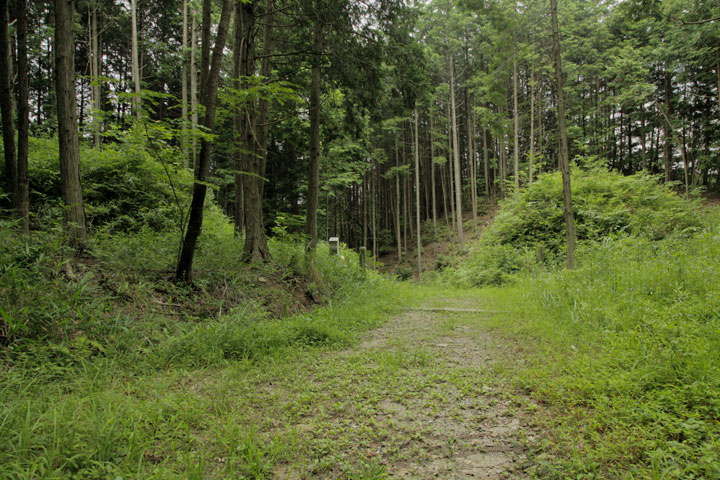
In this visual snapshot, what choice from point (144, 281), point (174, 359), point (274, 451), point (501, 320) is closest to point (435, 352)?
point (501, 320)

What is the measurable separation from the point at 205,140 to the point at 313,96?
3351 mm

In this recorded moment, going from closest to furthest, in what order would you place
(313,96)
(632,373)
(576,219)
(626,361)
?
(632,373) < (626,361) < (313,96) < (576,219)

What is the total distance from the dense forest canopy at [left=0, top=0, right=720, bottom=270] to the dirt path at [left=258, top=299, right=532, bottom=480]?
10.1 ft

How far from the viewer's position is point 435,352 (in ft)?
12.8

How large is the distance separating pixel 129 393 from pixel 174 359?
2.59ft

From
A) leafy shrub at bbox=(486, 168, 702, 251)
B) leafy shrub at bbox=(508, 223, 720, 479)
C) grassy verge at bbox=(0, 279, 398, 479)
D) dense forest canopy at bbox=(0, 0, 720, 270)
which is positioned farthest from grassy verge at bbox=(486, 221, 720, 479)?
leafy shrub at bbox=(486, 168, 702, 251)

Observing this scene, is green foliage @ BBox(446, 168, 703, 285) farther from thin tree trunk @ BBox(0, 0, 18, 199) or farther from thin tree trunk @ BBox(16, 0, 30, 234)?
thin tree trunk @ BBox(0, 0, 18, 199)

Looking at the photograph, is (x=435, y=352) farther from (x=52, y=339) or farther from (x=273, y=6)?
(x=273, y=6)

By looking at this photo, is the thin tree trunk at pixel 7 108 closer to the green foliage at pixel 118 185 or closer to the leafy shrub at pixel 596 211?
the green foliage at pixel 118 185

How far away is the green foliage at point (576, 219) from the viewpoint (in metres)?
8.91

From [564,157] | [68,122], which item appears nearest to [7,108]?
[68,122]

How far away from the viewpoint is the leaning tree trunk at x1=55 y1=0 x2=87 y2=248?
4.48 meters

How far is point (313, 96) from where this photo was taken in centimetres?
700

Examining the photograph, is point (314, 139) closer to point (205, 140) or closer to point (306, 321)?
point (205, 140)
